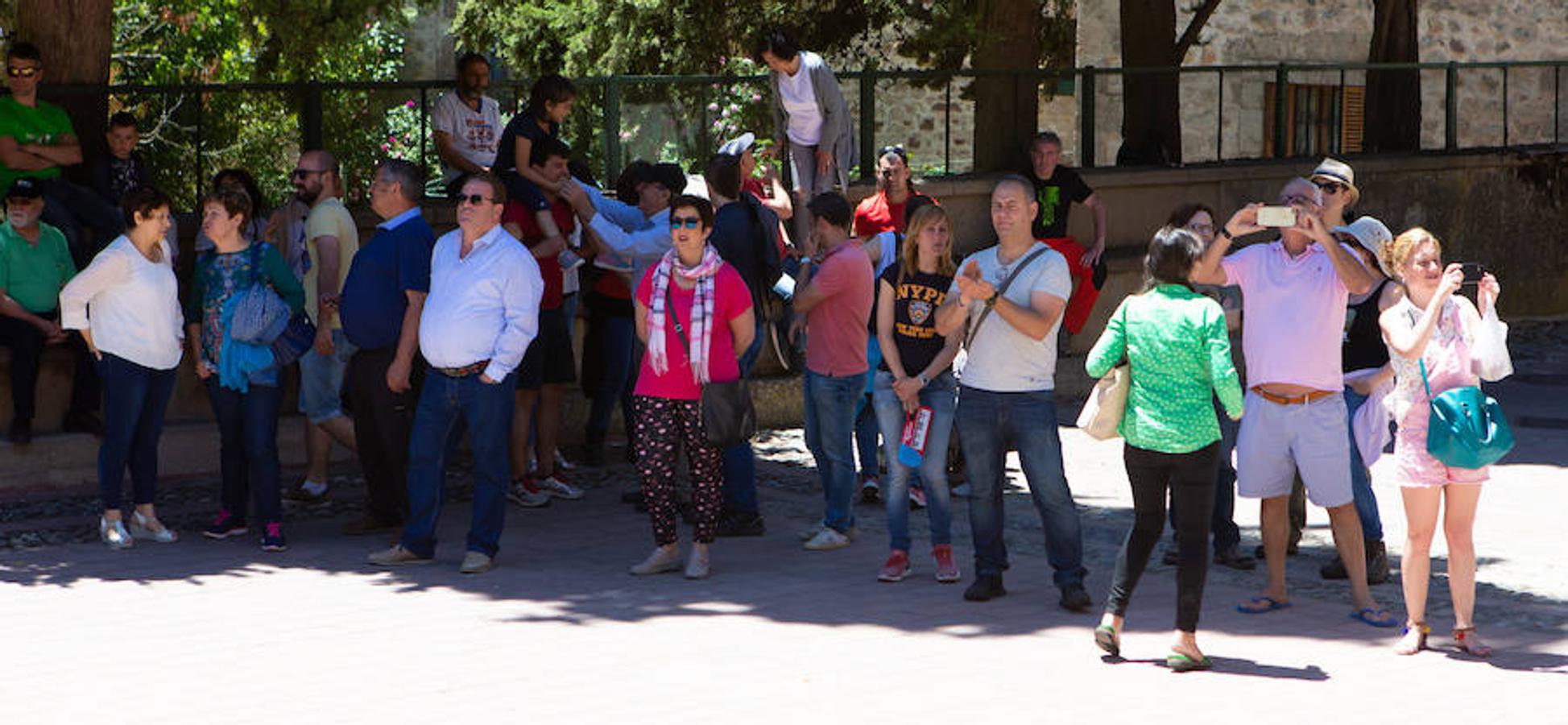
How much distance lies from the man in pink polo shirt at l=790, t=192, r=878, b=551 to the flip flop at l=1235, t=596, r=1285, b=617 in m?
2.01

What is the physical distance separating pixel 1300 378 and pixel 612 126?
6.60 metres

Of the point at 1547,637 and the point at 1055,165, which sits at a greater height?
the point at 1055,165

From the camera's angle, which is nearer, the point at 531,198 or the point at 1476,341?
the point at 1476,341

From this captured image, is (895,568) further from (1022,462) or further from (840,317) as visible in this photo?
(840,317)

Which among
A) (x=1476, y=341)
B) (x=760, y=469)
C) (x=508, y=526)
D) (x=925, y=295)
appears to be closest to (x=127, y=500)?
(x=508, y=526)

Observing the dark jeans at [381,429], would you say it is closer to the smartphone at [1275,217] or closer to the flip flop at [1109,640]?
the flip flop at [1109,640]

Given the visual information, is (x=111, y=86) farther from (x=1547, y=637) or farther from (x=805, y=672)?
(x=1547, y=637)

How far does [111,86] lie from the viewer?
493 inches

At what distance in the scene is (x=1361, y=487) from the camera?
30.8 ft

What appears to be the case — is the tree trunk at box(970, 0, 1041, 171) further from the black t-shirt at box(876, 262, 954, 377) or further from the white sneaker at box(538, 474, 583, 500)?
the black t-shirt at box(876, 262, 954, 377)

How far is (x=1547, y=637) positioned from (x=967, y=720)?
2584 millimetres

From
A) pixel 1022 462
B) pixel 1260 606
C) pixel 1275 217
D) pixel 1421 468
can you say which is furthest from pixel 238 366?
pixel 1421 468

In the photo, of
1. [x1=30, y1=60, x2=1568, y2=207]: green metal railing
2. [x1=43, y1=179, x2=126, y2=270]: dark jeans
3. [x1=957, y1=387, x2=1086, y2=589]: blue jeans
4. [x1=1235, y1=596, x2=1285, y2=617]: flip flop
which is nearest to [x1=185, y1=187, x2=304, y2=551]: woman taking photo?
[x1=43, y1=179, x2=126, y2=270]: dark jeans

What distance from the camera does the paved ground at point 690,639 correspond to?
7367mm
